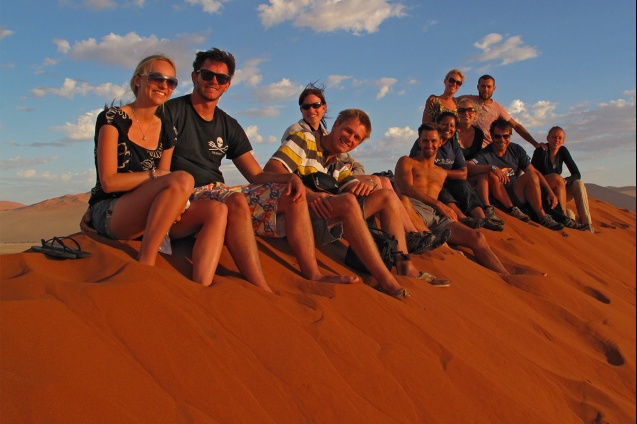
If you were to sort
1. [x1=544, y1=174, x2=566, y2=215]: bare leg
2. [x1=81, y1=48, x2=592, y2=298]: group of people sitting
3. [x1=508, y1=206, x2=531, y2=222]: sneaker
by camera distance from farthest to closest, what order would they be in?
1. [x1=544, y1=174, x2=566, y2=215]: bare leg
2. [x1=508, y1=206, x2=531, y2=222]: sneaker
3. [x1=81, y1=48, x2=592, y2=298]: group of people sitting

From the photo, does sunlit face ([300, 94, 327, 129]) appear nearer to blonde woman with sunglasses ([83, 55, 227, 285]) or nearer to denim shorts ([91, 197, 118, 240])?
blonde woman with sunglasses ([83, 55, 227, 285])

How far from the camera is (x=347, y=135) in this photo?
4.84 meters

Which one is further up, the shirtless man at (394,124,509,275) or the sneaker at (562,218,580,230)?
the shirtless man at (394,124,509,275)

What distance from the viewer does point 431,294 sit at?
4402 mm

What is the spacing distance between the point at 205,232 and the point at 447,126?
14.6ft

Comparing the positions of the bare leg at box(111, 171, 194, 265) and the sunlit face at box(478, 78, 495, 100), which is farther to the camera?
the sunlit face at box(478, 78, 495, 100)

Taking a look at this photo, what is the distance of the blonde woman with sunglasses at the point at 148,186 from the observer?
3523mm

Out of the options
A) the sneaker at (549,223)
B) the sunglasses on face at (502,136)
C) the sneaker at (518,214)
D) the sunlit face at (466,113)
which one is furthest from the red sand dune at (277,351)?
the sunglasses on face at (502,136)

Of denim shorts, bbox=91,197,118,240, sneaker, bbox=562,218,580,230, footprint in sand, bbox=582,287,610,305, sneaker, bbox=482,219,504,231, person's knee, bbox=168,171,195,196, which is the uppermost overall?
person's knee, bbox=168,171,195,196

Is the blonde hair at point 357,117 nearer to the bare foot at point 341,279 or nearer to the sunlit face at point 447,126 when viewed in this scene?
the bare foot at point 341,279

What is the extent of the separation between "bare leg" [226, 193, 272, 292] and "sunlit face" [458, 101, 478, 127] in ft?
17.8

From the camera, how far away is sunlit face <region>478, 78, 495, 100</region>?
956 cm

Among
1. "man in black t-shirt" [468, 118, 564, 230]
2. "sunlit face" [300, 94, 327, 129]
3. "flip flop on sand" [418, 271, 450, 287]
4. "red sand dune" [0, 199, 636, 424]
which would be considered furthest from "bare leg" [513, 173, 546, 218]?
"flip flop on sand" [418, 271, 450, 287]

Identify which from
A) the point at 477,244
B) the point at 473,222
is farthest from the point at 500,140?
the point at 477,244
